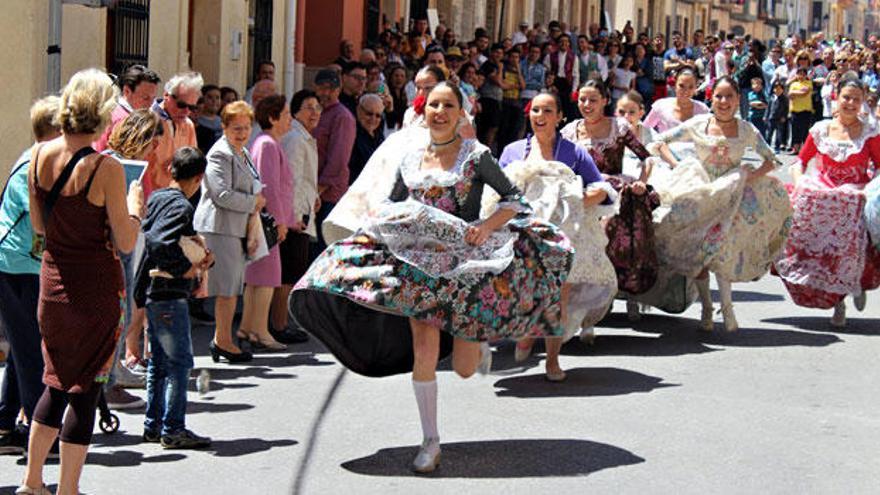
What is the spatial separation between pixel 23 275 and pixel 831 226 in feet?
22.9

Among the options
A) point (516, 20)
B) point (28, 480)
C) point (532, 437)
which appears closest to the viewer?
point (28, 480)

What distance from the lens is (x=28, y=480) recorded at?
23.0 feet

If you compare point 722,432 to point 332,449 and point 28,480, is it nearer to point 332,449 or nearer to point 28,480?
point 332,449

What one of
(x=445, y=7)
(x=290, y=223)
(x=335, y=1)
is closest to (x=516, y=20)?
(x=445, y=7)

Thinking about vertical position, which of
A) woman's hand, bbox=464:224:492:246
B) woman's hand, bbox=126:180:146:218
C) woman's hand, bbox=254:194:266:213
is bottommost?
woman's hand, bbox=254:194:266:213

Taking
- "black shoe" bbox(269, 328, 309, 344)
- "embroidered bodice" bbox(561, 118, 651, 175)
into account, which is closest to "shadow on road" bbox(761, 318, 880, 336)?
"embroidered bodice" bbox(561, 118, 651, 175)

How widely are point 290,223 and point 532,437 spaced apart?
3.52m

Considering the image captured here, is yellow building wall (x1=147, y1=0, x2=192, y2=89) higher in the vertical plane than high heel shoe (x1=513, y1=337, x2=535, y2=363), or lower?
higher

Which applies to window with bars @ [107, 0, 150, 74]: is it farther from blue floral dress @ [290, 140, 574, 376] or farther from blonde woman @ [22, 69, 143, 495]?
blonde woman @ [22, 69, 143, 495]

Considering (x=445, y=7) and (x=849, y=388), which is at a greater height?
(x=445, y=7)

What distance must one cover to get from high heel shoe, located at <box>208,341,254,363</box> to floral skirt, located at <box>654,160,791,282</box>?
10.1 feet

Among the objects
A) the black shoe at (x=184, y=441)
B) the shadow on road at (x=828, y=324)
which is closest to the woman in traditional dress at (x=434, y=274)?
the black shoe at (x=184, y=441)

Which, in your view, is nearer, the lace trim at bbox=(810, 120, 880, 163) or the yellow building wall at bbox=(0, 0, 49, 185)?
the lace trim at bbox=(810, 120, 880, 163)

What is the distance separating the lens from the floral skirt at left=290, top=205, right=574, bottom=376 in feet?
26.3
